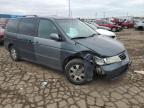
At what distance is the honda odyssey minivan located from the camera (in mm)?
4047

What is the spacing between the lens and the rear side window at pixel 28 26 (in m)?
5.38

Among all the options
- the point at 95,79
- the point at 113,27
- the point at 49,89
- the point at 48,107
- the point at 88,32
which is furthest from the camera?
the point at 113,27

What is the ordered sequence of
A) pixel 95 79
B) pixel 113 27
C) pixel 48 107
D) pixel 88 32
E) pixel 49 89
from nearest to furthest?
pixel 48 107 < pixel 49 89 < pixel 95 79 < pixel 88 32 < pixel 113 27

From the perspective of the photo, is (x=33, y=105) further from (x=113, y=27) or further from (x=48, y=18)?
(x=113, y=27)

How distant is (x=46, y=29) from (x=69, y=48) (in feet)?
3.69

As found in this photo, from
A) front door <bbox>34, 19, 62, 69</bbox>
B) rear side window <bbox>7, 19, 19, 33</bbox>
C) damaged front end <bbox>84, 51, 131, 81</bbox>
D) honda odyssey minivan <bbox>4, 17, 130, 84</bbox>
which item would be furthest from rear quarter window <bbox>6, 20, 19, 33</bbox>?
damaged front end <bbox>84, 51, 131, 81</bbox>

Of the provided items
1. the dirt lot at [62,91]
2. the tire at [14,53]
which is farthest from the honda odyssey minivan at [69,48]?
the tire at [14,53]

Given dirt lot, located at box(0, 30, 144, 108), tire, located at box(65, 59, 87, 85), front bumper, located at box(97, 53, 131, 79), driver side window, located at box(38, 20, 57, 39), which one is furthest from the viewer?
driver side window, located at box(38, 20, 57, 39)

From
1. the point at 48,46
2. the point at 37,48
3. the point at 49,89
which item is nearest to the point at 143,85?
the point at 49,89

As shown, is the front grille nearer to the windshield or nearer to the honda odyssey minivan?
the honda odyssey minivan

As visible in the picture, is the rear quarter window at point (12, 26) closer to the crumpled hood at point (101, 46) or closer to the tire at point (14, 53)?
the tire at point (14, 53)

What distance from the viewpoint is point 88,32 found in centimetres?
514

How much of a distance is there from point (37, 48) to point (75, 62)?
152 centimetres

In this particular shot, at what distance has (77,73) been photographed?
431 cm
